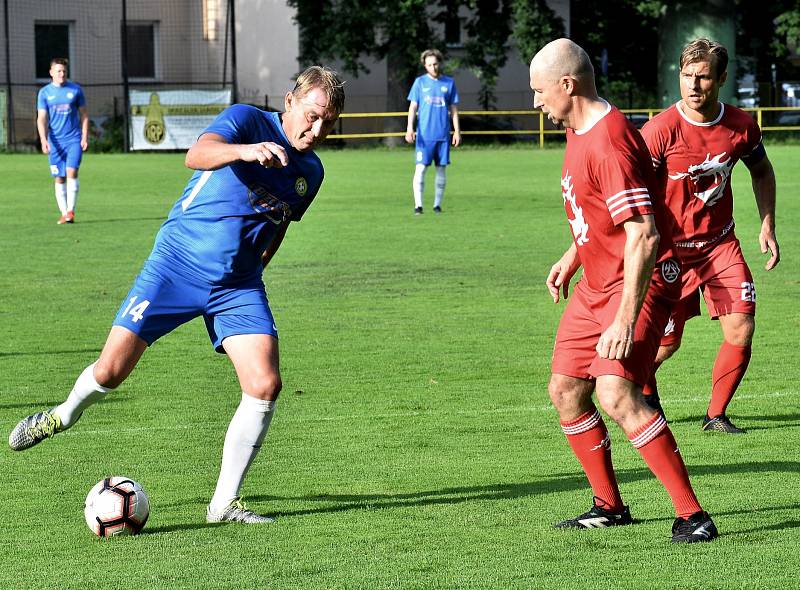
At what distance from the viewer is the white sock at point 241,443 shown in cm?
552

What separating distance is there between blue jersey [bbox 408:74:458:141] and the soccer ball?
50.1ft

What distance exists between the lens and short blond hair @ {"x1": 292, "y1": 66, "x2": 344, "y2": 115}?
534 cm

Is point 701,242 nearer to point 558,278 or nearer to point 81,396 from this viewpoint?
point 558,278

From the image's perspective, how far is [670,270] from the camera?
17.0ft

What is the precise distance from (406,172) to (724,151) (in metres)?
22.8

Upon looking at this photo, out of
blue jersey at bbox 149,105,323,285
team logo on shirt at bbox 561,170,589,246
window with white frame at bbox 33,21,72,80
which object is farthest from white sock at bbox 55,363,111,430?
window with white frame at bbox 33,21,72,80

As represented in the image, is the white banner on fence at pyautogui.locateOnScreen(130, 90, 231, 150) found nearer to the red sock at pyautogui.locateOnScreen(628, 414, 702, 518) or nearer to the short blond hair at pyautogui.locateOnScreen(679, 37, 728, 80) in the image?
the short blond hair at pyautogui.locateOnScreen(679, 37, 728, 80)

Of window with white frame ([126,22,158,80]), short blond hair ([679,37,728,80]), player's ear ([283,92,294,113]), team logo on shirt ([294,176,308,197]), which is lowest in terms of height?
team logo on shirt ([294,176,308,197])

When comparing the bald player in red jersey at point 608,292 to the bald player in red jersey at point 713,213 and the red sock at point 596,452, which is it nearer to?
the red sock at point 596,452

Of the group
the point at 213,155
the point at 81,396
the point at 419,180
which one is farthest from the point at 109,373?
the point at 419,180

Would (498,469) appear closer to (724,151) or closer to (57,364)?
(724,151)

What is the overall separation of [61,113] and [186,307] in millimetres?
14498

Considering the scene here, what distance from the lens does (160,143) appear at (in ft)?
122

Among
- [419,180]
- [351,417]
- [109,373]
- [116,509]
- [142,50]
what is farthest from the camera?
[142,50]
